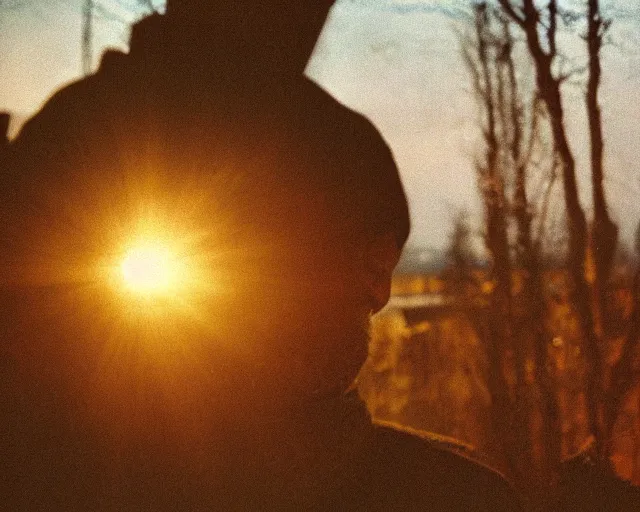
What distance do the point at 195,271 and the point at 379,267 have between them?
306 millimetres

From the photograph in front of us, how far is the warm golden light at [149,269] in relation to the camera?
1014 millimetres

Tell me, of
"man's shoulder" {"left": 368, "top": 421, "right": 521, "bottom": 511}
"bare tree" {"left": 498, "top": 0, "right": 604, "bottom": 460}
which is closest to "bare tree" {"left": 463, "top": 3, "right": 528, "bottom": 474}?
"bare tree" {"left": 498, "top": 0, "right": 604, "bottom": 460}

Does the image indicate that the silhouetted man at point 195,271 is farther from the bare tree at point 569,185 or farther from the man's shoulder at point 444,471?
the bare tree at point 569,185

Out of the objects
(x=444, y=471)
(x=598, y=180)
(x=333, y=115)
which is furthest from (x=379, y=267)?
(x=598, y=180)

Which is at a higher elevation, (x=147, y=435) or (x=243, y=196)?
(x=243, y=196)

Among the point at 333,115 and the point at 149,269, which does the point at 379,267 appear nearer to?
the point at 333,115

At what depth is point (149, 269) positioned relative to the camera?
3.35ft

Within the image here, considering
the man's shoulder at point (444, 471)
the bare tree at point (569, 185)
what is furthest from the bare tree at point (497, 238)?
the man's shoulder at point (444, 471)

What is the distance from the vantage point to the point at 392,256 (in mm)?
1249

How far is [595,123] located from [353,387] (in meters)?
5.60

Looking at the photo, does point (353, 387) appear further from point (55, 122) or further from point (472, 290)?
point (472, 290)

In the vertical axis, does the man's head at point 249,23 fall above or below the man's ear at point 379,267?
above

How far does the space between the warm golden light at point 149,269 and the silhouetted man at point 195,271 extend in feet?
Answer: 0.05

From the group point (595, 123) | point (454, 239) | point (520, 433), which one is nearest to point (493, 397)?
point (520, 433)
